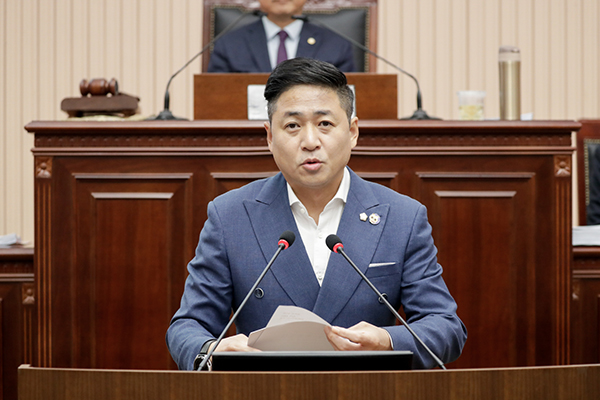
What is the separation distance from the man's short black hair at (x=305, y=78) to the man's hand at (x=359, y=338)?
0.50 m

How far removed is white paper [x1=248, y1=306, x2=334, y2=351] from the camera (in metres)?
1.05

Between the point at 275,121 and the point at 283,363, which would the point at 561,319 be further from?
the point at 283,363

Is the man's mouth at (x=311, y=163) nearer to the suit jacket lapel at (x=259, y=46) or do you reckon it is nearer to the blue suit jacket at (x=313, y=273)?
the blue suit jacket at (x=313, y=273)

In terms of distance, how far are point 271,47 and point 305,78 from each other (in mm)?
1643

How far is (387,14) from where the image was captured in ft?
13.6

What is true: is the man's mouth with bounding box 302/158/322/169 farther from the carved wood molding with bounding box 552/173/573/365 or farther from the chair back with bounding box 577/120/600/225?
the chair back with bounding box 577/120/600/225

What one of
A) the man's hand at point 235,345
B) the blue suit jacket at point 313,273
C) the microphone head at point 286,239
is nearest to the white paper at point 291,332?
the man's hand at point 235,345

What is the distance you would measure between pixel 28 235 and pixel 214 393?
3838 mm

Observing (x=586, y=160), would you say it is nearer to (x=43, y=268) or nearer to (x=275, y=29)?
(x=275, y=29)

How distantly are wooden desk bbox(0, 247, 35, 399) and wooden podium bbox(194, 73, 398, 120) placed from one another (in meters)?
0.80

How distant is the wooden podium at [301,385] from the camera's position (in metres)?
0.81

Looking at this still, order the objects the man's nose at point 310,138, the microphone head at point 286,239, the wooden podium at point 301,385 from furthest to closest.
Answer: the man's nose at point 310,138 → the microphone head at point 286,239 → the wooden podium at point 301,385

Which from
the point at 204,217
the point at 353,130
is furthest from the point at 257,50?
the point at 353,130

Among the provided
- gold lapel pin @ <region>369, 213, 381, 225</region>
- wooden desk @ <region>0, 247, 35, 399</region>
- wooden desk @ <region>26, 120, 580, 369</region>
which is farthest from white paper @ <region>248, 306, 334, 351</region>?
wooden desk @ <region>0, 247, 35, 399</region>
